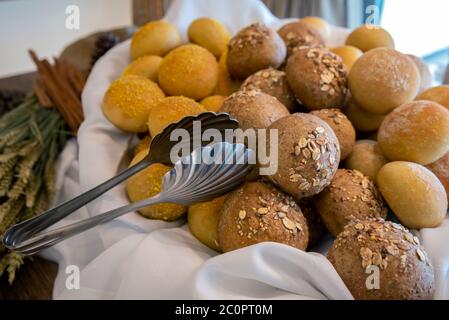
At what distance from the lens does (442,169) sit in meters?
0.57

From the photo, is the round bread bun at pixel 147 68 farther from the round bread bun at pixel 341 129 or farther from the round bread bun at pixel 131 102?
the round bread bun at pixel 341 129

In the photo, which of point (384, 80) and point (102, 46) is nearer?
point (384, 80)

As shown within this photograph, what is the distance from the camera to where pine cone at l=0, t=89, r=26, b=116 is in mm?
940

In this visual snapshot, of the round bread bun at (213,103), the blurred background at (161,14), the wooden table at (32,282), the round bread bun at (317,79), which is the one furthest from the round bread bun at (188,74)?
the blurred background at (161,14)

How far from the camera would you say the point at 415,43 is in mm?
2242

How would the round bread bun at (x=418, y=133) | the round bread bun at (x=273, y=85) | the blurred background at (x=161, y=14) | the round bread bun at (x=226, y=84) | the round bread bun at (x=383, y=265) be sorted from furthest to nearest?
1. the blurred background at (x=161, y=14)
2. the round bread bun at (x=226, y=84)
3. the round bread bun at (x=273, y=85)
4. the round bread bun at (x=418, y=133)
5. the round bread bun at (x=383, y=265)

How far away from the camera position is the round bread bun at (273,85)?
0.64m

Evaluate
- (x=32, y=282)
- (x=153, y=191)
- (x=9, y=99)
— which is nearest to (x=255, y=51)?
(x=153, y=191)

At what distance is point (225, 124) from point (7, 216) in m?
0.38

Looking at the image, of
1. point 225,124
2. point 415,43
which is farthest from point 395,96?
point 415,43

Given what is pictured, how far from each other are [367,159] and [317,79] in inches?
5.2

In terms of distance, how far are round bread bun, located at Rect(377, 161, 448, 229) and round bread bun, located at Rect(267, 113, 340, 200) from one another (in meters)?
0.08

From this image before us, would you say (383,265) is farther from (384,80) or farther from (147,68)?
(147,68)

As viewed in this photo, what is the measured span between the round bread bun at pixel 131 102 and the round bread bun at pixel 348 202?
0.30m
